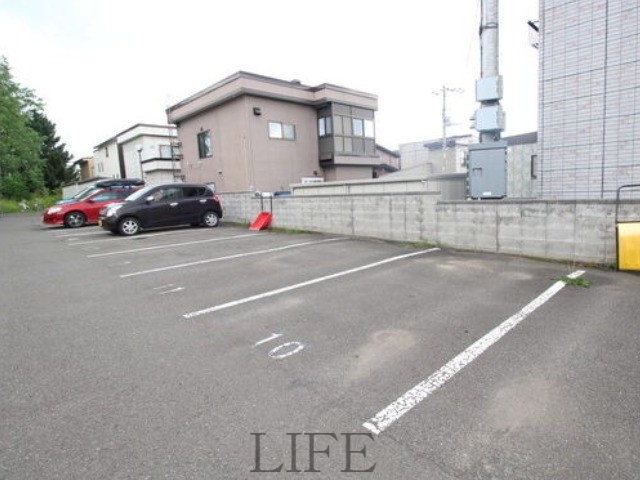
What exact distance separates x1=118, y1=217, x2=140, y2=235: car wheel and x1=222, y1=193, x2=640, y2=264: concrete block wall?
17.7ft

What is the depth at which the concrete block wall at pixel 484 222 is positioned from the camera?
19.6 ft

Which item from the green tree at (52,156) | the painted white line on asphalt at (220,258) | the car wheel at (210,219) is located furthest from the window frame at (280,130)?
the green tree at (52,156)

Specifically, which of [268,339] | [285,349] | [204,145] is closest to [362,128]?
[204,145]

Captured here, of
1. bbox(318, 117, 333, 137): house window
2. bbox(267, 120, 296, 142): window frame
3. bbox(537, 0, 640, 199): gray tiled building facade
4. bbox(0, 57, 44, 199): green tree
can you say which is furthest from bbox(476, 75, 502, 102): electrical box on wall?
bbox(0, 57, 44, 199): green tree

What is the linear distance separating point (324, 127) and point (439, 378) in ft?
58.2

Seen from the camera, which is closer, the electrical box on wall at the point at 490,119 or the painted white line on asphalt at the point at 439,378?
the painted white line on asphalt at the point at 439,378

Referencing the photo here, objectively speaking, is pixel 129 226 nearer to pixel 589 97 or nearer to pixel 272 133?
pixel 272 133

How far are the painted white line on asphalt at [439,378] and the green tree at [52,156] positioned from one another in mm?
52573

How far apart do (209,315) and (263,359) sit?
139 centimetres

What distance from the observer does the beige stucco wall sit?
1656cm

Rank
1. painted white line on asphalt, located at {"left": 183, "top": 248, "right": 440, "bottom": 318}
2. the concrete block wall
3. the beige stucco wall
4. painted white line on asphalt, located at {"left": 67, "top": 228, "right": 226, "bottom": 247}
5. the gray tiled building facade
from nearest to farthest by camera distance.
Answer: painted white line on asphalt, located at {"left": 183, "top": 248, "right": 440, "bottom": 318}, the concrete block wall, the gray tiled building facade, painted white line on asphalt, located at {"left": 67, "top": 228, "right": 226, "bottom": 247}, the beige stucco wall

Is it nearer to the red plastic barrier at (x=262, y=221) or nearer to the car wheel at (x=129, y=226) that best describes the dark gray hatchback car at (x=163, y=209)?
the car wheel at (x=129, y=226)

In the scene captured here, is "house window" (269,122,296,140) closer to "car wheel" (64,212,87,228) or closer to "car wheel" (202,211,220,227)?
"car wheel" (202,211,220,227)

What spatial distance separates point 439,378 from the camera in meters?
2.94
